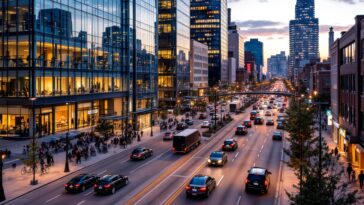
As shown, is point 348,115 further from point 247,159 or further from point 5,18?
point 5,18

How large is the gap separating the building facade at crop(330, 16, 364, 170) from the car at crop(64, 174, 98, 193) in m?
26.2

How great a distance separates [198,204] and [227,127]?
180 feet

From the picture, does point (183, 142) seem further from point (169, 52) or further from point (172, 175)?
point (169, 52)

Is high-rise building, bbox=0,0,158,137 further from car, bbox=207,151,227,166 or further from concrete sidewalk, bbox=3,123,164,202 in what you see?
car, bbox=207,151,227,166

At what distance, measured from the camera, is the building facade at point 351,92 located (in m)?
39.2

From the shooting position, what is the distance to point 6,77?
2376 inches

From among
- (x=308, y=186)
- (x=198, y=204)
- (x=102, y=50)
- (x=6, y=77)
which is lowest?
(x=198, y=204)

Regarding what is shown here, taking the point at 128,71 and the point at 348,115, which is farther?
the point at 128,71

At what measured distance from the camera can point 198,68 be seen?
569 feet

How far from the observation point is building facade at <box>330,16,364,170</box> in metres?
39.2

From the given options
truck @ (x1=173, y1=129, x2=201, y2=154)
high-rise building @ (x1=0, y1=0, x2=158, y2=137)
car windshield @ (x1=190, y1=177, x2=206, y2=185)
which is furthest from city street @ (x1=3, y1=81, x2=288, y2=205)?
high-rise building @ (x1=0, y1=0, x2=158, y2=137)

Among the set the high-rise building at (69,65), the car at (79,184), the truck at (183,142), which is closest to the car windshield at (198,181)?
the car at (79,184)

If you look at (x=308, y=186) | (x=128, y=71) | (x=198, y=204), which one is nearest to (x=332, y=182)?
(x=308, y=186)

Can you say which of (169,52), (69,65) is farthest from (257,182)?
(169,52)
